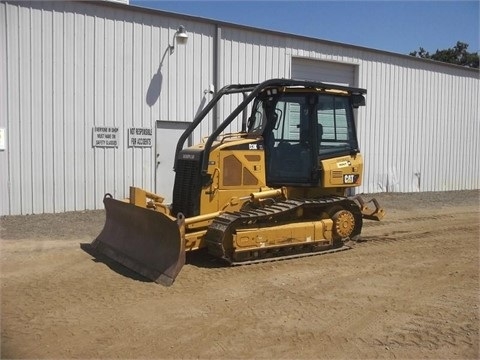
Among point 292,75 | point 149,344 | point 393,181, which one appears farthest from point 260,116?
point 393,181

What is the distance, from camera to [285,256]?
7.85 metres

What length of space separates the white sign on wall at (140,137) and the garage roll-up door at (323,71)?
5142 millimetres

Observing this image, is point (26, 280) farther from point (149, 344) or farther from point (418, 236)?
point (418, 236)

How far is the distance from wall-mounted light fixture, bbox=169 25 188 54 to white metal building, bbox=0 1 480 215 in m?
0.12

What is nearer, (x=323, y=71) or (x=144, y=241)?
(x=144, y=241)

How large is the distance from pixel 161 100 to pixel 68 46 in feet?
8.15

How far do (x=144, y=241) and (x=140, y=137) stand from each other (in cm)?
576

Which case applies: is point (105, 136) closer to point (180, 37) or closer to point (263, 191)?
point (180, 37)

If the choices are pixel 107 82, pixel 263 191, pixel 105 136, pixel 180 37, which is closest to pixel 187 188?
pixel 263 191

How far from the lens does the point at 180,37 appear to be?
12.8 m

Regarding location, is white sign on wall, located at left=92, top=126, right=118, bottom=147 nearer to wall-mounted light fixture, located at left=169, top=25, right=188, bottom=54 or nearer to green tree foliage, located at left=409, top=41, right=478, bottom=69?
wall-mounted light fixture, located at left=169, top=25, right=188, bottom=54

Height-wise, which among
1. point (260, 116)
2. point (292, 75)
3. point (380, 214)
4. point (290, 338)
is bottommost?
point (290, 338)

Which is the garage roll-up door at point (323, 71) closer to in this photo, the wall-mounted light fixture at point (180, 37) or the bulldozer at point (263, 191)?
the wall-mounted light fixture at point (180, 37)

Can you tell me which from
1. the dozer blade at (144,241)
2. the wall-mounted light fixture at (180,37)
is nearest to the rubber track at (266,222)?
the dozer blade at (144,241)
